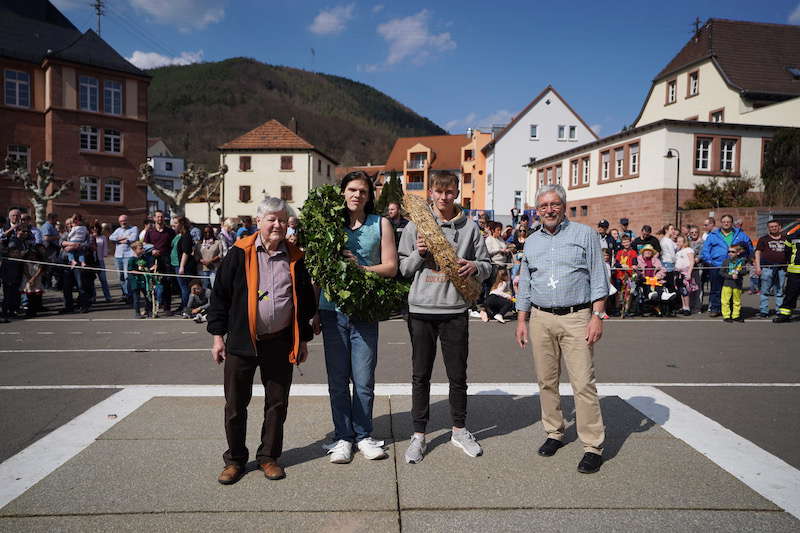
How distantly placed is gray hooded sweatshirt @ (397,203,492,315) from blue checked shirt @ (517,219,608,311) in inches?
16.7

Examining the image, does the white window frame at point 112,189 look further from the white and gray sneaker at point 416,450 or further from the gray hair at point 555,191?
the gray hair at point 555,191

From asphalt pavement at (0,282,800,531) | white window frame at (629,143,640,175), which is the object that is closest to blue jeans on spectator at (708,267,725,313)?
asphalt pavement at (0,282,800,531)

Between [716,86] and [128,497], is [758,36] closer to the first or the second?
[716,86]

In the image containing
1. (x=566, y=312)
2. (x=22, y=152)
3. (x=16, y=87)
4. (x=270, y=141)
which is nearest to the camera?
(x=566, y=312)

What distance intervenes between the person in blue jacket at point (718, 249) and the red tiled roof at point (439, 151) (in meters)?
53.9

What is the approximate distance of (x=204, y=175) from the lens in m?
32.6

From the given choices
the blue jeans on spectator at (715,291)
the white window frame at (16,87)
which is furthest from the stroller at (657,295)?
the white window frame at (16,87)

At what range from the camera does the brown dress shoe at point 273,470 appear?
389 cm

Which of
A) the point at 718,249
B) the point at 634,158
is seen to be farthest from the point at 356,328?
the point at 634,158

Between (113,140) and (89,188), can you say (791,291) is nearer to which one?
(89,188)

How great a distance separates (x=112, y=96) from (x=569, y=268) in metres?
42.3

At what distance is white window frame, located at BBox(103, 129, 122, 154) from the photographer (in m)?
38.8

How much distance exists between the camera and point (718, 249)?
12945 millimetres

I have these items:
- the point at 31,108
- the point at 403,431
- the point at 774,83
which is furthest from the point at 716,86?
the point at 31,108
